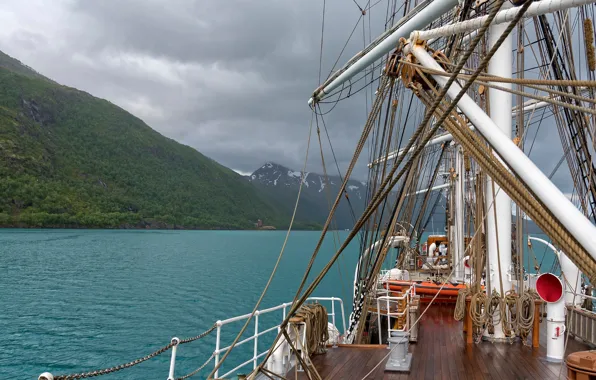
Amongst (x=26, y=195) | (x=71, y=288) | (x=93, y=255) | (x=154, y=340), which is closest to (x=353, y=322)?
(x=154, y=340)

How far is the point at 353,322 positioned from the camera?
42.9 feet

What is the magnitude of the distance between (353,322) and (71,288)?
97.1 ft

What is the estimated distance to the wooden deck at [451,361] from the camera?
735 centimetres

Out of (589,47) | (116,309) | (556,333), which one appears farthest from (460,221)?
(116,309)

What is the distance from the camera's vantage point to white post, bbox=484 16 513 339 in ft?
29.4

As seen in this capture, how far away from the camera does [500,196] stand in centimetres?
966

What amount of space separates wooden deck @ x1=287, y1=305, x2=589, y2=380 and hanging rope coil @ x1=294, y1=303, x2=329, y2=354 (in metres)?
0.23

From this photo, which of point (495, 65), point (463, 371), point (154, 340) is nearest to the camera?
point (463, 371)

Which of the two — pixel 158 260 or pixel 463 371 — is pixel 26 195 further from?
pixel 463 371

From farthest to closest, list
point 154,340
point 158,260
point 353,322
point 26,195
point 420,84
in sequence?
point 26,195, point 158,260, point 154,340, point 353,322, point 420,84

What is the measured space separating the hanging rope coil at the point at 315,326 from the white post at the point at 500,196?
3.72 m

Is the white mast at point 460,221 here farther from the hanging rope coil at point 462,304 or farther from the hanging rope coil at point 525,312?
the hanging rope coil at point 525,312

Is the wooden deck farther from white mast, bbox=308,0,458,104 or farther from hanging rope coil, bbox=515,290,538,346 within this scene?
white mast, bbox=308,0,458,104

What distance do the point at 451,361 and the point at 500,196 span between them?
3727mm
